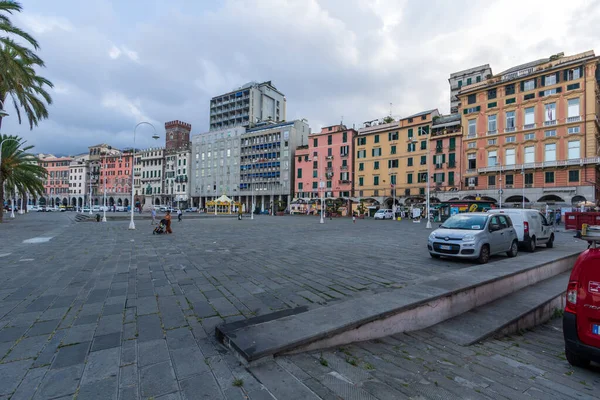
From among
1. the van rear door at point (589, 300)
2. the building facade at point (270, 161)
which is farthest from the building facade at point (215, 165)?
the van rear door at point (589, 300)

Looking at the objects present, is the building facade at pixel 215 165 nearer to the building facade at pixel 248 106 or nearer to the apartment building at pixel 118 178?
the building facade at pixel 248 106

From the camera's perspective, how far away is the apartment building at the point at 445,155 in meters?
47.5

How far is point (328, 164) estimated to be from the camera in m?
64.6

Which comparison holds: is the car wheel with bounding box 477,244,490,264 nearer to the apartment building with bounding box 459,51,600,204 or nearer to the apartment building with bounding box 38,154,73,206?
the apartment building with bounding box 459,51,600,204

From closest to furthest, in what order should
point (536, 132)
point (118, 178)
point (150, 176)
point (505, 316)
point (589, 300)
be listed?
point (589, 300), point (505, 316), point (536, 132), point (118, 178), point (150, 176)

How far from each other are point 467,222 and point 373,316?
723cm

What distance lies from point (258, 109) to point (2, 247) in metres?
81.8

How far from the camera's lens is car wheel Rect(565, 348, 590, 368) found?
3.48m

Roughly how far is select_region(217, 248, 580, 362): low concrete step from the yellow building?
45.9 metres

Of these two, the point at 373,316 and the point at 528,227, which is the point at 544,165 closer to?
the point at 528,227

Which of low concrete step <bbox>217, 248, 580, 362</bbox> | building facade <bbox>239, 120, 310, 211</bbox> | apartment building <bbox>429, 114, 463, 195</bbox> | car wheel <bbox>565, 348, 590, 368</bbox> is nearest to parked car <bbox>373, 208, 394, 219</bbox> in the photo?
apartment building <bbox>429, 114, 463, 195</bbox>

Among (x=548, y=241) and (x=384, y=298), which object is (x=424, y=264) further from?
(x=548, y=241)

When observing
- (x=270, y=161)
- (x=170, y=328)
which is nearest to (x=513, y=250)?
(x=170, y=328)

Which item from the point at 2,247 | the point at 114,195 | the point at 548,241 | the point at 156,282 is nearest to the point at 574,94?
the point at 548,241
